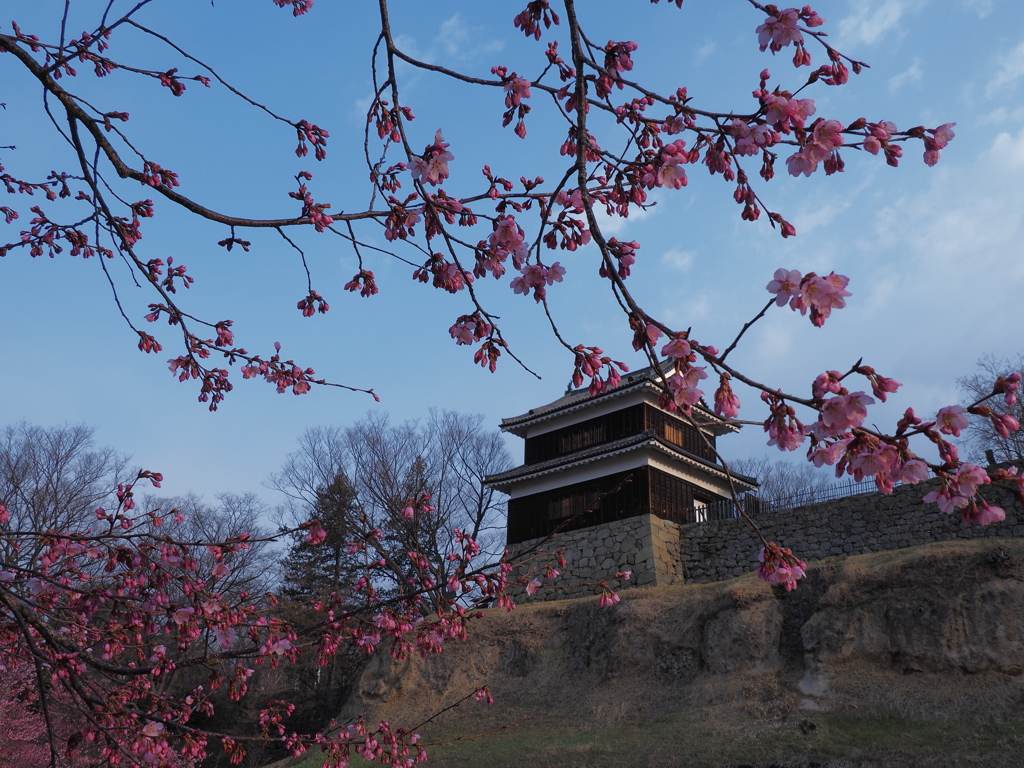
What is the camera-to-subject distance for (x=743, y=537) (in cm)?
1969

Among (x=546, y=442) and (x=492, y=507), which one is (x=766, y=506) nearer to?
(x=546, y=442)

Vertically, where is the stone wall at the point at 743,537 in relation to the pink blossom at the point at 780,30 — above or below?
above

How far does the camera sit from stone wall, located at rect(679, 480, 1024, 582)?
53.6ft

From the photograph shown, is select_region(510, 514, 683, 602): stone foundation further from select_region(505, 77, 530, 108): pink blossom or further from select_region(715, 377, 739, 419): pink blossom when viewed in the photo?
select_region(715, 377, 739, 419): pink blossom

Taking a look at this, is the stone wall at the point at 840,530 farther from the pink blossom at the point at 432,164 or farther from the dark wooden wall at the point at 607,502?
the pink blossom at the point at 432,164

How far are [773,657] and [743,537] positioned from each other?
5.69 m

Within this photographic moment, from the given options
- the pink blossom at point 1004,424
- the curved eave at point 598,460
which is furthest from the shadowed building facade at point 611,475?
the pink blossom at point 1004,424

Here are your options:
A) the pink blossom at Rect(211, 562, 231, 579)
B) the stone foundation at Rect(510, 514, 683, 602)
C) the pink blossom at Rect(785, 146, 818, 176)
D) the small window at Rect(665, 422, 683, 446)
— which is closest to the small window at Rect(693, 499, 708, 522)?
the stone foundation at Rect(510, 514, 683, 602)

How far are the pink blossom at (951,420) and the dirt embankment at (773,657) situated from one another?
10206mm

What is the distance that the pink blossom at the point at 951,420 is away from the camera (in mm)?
2072

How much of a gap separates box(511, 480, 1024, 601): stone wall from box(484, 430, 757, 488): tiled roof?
1.68 m

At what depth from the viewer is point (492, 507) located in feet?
90.4

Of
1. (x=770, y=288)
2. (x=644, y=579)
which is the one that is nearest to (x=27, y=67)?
(x=770, y=288)

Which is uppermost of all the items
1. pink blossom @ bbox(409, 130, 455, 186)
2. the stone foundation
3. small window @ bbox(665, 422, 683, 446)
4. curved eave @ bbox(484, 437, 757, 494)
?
small window @ bbox(665, 422, 683, 446)
